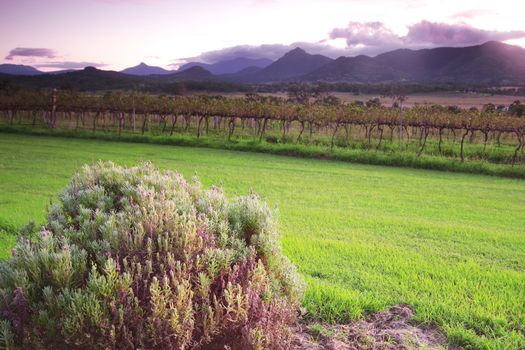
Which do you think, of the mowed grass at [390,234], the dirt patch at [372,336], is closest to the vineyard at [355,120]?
the mowed grass at [390,234]

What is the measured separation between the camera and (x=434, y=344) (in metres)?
4.57

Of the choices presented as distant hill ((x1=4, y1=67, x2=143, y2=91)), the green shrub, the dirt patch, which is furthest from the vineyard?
distant hill ((x1=4, y1=67, x2=143, y2=91))

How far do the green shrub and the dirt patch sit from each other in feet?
2.12

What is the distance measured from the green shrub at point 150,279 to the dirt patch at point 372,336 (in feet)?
2.12

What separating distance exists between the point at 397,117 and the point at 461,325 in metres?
36.0

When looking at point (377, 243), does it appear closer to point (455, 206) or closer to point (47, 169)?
point (455, 206)

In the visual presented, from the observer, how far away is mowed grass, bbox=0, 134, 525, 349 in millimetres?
5332

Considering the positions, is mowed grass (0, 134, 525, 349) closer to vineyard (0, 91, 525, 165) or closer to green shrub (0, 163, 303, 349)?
green shrub (0, 163, 303, 349)

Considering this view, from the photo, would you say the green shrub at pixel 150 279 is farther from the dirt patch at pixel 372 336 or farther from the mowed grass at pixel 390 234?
the mowed grass at pixel 390 234

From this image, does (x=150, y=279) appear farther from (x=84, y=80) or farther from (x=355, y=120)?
(x=84, y=80)

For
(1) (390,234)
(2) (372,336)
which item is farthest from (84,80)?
(2) (372,336)

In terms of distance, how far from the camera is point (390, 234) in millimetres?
9727

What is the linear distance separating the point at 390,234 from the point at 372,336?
17.7 feet

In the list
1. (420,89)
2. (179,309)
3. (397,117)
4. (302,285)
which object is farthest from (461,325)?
(420,89)
